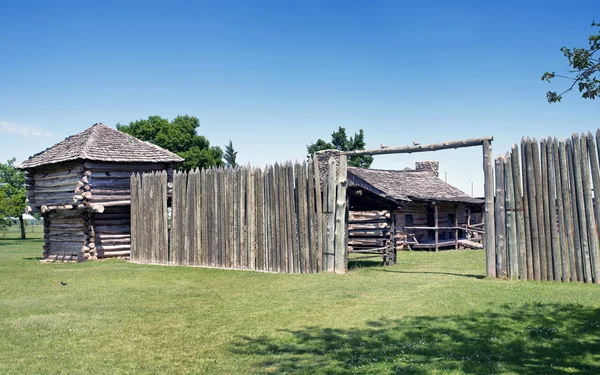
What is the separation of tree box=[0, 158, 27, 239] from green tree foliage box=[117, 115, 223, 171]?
406 inches

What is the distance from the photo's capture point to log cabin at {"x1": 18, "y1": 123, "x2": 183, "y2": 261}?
774 inches

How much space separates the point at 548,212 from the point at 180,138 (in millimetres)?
40395

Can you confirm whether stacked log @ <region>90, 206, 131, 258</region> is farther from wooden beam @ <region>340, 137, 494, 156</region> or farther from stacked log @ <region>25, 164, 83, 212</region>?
wooden beam @ <region>340, 137, 494, 156</region>

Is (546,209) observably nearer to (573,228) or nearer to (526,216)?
(526,216)

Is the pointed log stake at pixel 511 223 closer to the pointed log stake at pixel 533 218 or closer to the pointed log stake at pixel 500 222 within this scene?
the pointed log stake at pixel 500 222

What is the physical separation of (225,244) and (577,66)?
11345 millimetres

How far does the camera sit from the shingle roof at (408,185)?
85.9 feet

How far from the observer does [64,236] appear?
21.6m

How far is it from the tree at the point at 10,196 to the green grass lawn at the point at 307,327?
3291 centimetres

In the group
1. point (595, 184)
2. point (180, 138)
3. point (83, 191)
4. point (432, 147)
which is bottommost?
point (595, 184)

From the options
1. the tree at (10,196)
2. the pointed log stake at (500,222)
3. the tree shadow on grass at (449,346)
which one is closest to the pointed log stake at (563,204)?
the pointed log stake at (500,222)

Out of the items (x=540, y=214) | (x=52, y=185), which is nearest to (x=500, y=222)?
(x=540, y=214)

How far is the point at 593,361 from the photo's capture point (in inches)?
237

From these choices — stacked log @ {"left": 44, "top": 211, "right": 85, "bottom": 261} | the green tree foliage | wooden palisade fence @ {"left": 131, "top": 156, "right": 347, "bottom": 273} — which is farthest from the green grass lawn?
the green tree foliage
